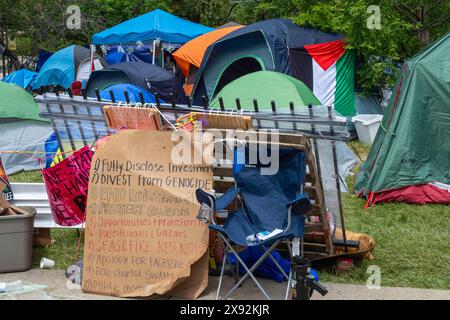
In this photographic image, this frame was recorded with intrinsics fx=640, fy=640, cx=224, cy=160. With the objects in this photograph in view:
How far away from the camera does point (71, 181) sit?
516 cm

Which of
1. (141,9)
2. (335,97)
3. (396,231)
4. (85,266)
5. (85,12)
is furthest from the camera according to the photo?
(141,9)

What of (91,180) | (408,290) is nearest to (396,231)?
(408,290)

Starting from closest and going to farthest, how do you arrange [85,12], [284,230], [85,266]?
[284,230] < [85,266] < [85,12]

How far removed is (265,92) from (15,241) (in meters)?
4.79

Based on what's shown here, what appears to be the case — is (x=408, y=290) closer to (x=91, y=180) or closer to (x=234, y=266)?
(x=234, y=266)

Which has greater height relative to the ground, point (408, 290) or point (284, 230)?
point (284, 230)

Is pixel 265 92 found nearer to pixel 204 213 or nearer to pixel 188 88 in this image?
pixel 204 213

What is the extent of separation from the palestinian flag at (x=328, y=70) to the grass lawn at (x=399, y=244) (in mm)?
4805

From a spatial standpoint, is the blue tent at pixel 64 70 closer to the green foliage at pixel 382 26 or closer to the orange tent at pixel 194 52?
the orange tent at pixel 194 52

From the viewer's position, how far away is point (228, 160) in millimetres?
4848

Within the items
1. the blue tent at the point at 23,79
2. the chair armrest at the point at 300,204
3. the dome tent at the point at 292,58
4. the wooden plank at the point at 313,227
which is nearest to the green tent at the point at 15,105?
the dome tent at the point at 292,58

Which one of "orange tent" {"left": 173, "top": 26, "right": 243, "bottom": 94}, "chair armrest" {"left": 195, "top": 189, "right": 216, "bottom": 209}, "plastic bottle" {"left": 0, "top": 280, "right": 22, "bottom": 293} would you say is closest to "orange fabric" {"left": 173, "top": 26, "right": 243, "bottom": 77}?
"orange tent" {"left": 173, "top": 26, "right": 243, "bottom": 94}
